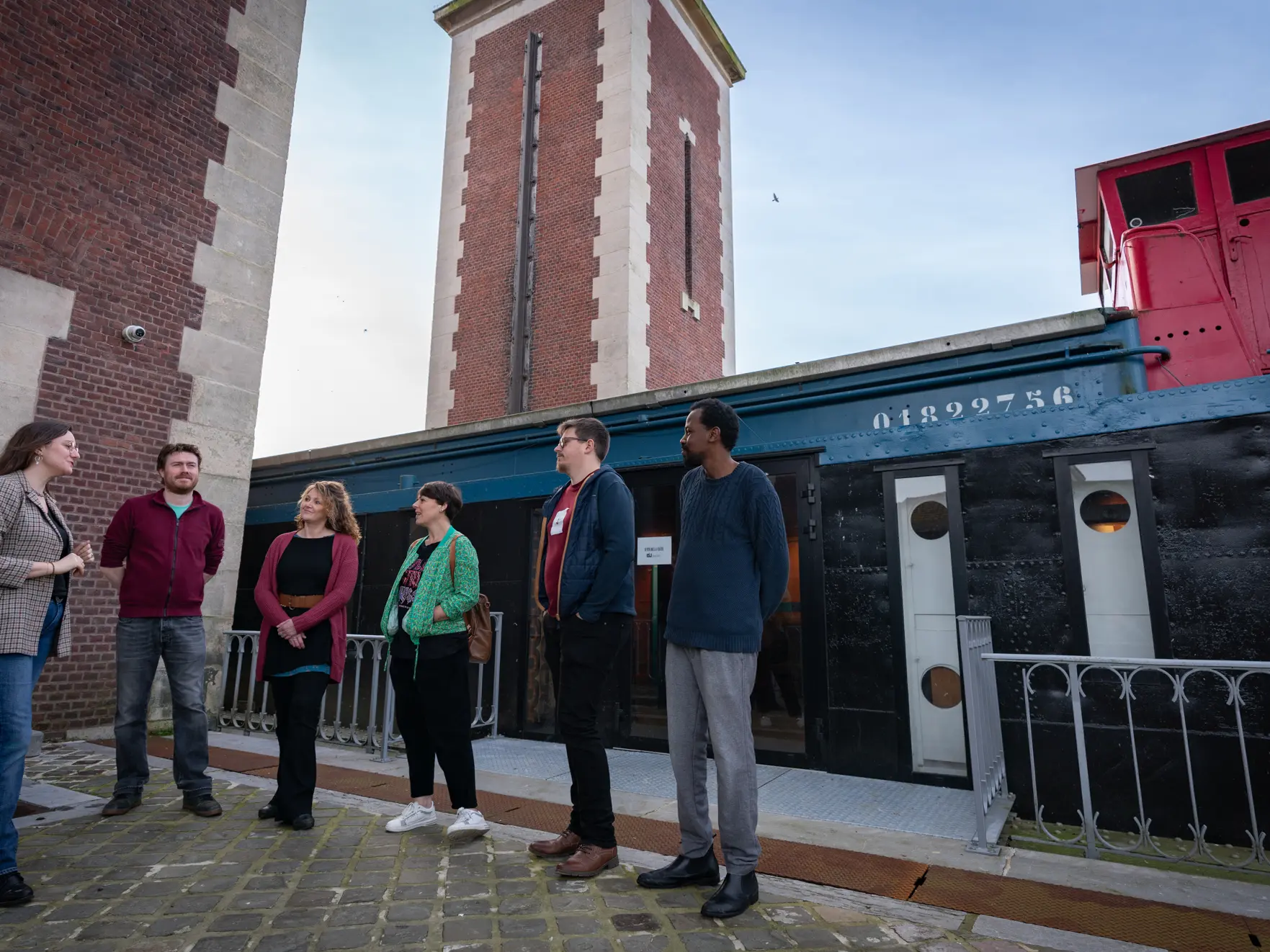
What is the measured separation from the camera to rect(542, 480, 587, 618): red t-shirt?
10.8 feet

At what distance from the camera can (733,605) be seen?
2812 millimetres

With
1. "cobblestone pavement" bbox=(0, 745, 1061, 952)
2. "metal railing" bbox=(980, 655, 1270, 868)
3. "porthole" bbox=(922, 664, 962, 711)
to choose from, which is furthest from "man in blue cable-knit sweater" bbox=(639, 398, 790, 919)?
"porthole" bbox=(922, 664, 962, 711)

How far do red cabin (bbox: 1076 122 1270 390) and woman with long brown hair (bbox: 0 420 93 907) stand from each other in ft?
20.1

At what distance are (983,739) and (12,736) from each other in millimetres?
4504

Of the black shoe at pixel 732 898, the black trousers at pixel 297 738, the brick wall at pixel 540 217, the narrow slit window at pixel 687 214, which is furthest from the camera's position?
the narrow slit window at pixel 687 214

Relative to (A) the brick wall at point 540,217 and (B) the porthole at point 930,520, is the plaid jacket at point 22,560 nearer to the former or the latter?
(B) the porthole at point 930,520

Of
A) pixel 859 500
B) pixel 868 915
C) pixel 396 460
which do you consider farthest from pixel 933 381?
pixel 396 460

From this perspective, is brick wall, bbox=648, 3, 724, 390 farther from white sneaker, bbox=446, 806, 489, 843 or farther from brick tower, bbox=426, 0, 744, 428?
Result: white sneaker, bbox=446, 806, 489, 843

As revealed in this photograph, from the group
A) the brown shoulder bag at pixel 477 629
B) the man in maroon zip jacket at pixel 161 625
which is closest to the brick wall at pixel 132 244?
the man in maroon zip jacket at pixel 161 625

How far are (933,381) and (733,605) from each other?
334 cm

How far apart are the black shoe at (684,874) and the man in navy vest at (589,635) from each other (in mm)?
254

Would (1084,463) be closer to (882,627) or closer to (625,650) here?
(882,627)

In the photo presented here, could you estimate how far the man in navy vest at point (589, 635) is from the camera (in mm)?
3068

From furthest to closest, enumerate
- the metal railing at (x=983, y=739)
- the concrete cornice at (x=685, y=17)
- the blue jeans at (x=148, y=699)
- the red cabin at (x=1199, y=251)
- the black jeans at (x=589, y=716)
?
1. the concrete cornice at (x=685, y=17)
2. the red cabin at (x=1199, y=251)
3. the blue jeans at (x=148, y=699)
4. the metal railing at (x=983, y=739)
5. the black jeans at (x=589, y=716)
